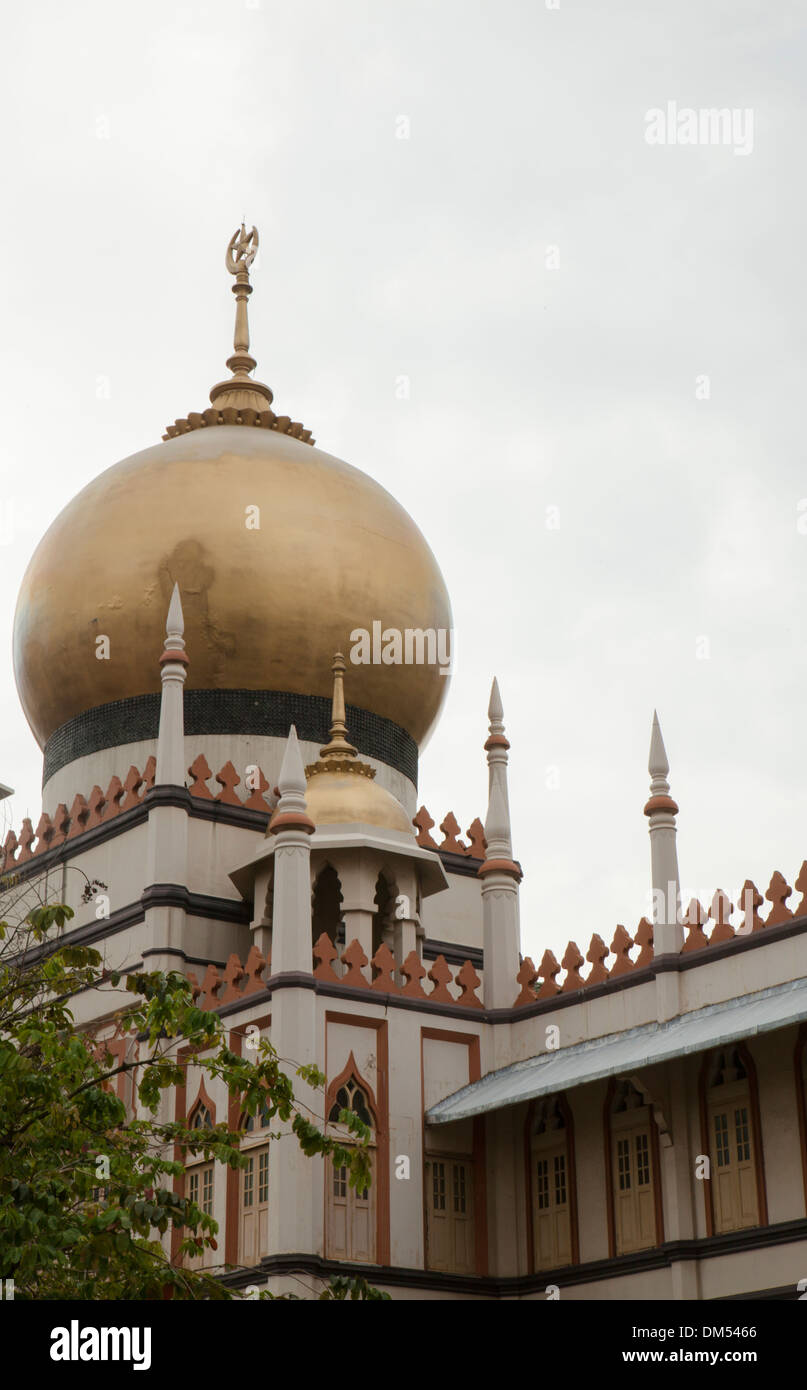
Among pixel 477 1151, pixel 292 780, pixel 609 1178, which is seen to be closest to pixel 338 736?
pixel 292 780

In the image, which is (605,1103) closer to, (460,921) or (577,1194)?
(577,1194)

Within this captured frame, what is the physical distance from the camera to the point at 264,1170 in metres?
16.0

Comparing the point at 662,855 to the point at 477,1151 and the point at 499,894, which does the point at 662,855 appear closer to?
the point at 499,894

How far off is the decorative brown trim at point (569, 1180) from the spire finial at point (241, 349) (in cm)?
1086

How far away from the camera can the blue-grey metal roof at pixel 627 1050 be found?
1423cm

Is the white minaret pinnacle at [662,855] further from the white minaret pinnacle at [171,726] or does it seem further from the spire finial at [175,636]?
the spire finial at [175,636]

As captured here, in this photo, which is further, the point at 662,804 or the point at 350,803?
the point at 350,803

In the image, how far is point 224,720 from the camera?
2094cm

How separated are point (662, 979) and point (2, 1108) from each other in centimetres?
769

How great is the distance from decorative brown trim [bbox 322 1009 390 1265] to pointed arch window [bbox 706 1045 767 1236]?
2.79 metres

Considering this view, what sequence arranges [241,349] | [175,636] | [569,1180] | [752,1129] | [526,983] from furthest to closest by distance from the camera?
[241,349], [175,636], [526,983], [569,1180], [752,1129]

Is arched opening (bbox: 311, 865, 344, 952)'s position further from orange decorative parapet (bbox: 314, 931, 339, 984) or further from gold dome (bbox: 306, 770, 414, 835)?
orange decorative parapet (bbox: 314, 931, 339, 984)

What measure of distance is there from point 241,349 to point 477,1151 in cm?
1222
